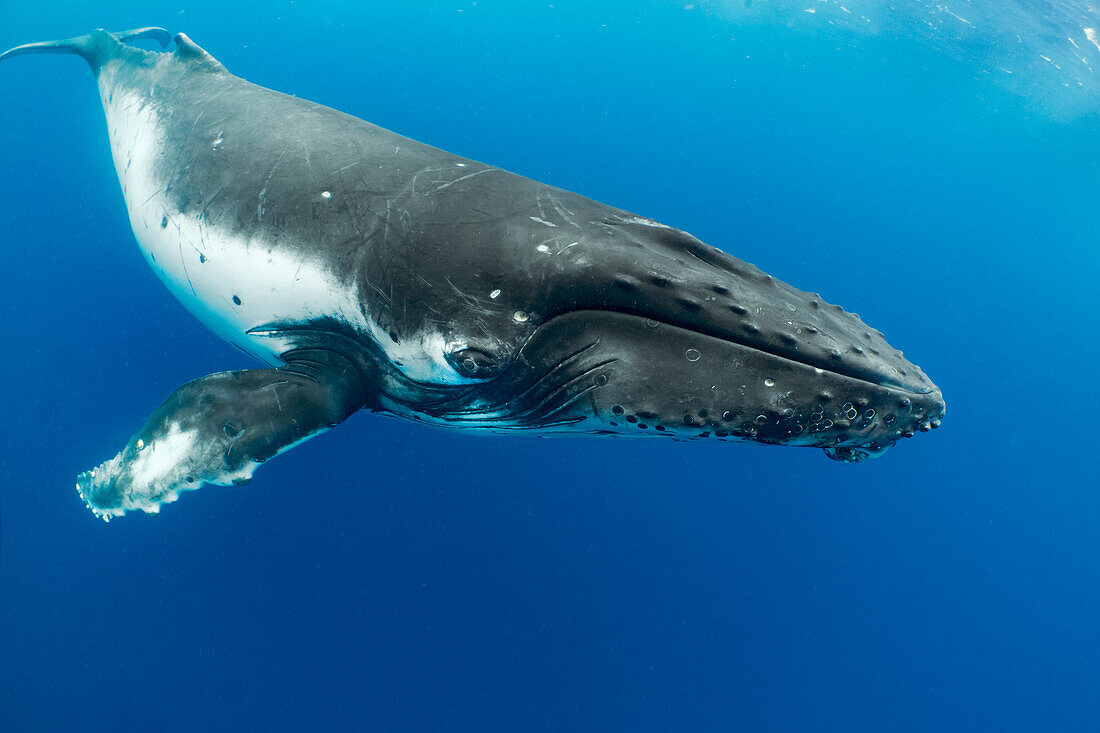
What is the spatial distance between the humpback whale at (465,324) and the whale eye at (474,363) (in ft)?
0.05

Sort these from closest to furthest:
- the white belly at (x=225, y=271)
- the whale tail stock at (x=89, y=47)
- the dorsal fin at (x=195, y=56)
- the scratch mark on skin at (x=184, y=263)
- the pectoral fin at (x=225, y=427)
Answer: the pectoral fin at (x=225, y=427)
the white belly at (x=225, y=271)
the scratch mark on skin at (x=184, y=263)
the dorsal fin at (x=195, y=56)
the whale tail stock at (x=89, y=47)

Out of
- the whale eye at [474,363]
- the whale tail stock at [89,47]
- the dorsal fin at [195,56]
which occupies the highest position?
the whale tail stock at [89,47]

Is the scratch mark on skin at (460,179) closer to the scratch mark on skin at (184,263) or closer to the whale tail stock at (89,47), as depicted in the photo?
the scratch mark on skin at (184,263)

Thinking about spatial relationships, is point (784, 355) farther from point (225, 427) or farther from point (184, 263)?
point (184, 263)

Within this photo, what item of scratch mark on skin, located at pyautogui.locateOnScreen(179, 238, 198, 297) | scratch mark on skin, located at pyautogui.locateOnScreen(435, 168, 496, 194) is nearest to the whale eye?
scratch mark on skin, located at pyautogui.locateOnScreen(435, 168, 496, 194)

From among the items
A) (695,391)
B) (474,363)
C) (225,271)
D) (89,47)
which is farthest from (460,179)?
(89,47)

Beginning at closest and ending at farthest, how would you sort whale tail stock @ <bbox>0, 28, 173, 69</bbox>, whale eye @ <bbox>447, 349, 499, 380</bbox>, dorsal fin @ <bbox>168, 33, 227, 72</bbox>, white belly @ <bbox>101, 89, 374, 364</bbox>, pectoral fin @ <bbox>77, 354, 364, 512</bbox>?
whale eye @ <bbox>447, 349, 499, 380</bbox>
pectoral fin @ <bbox>77, 354, 364, 512</bbox>
white belly @ <bbox>101, 89, 374, 364</bbox>
dorsal fin @ <bbox>168, 33, 227, 72</bbox>
whale tail stock @ <bbox>0, 28, 173, 69</bbox>

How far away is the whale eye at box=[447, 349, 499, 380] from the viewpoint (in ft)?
13.9

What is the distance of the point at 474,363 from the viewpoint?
4.25 m

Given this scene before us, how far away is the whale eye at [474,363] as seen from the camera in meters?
4.24

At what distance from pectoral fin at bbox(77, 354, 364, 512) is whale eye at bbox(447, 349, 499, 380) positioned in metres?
1.12

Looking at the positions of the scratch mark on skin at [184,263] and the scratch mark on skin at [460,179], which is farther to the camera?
the scratch mark on skin at [184,263]

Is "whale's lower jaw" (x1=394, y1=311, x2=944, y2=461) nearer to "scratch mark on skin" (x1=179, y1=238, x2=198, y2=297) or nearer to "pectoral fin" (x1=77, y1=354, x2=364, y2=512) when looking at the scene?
"pectoral fin" (x1=77, y1=354, x2=364, y2=512)

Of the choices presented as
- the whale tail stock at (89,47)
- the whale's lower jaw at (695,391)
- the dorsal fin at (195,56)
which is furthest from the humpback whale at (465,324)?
the whale tail stock at (89,47)
